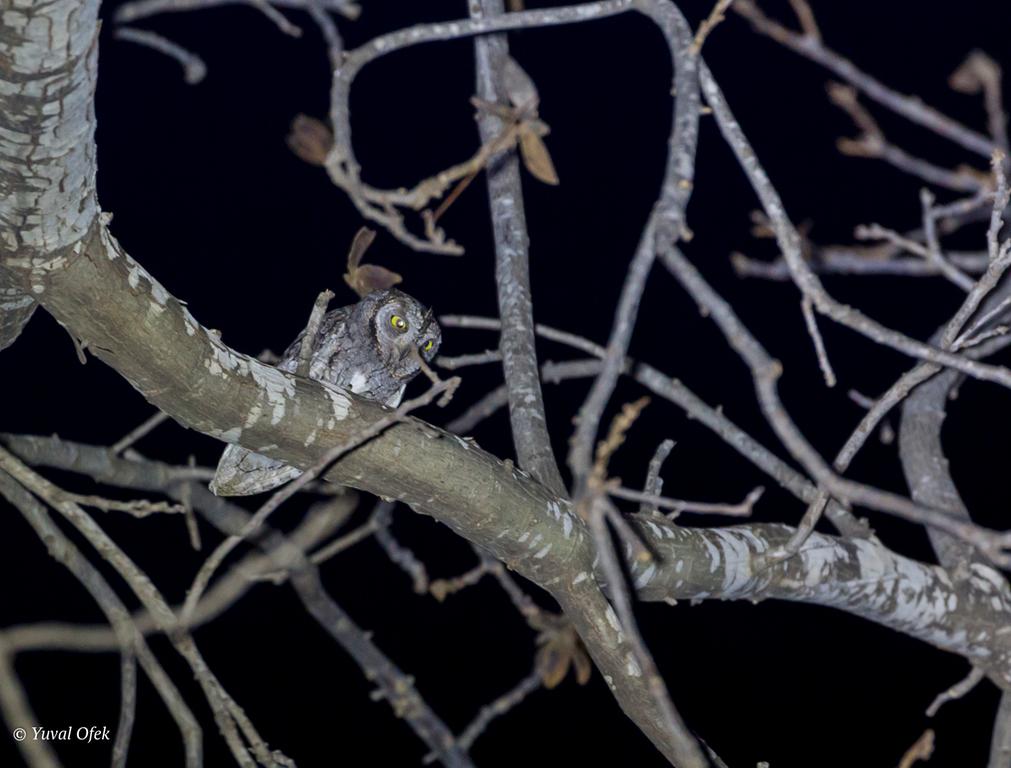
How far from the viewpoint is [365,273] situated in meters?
1.95

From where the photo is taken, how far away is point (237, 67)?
4.15 meters

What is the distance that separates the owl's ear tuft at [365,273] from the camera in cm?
187

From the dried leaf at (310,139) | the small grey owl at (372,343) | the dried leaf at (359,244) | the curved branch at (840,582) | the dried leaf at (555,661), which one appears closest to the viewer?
the dried leaf at (310,139)

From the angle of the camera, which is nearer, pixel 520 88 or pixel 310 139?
pixel 310 139

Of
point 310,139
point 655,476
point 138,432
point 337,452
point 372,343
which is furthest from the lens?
point 372,343

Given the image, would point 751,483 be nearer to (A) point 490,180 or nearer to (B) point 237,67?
(A) point 490,180

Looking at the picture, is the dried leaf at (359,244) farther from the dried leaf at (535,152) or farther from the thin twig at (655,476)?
the thin twig at (655,476)

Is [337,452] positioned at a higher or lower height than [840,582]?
higher

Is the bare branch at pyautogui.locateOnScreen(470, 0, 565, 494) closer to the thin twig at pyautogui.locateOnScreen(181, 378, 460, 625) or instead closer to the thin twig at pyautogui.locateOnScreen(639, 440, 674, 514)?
the thin twig at pyautogui.locateOnScreen(639, 440, 674, 514)

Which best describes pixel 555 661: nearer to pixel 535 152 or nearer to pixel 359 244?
pixel 359 244

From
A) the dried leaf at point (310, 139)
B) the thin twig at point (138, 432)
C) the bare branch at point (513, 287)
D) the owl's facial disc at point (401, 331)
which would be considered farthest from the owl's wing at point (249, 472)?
the dried leaf at point (310, 139)

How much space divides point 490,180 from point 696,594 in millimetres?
1393

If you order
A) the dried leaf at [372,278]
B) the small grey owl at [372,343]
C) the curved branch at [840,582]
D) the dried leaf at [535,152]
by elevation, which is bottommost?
the curved branch at [840,582]

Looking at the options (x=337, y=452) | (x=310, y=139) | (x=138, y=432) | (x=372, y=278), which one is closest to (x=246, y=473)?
(x=138, y=432)
